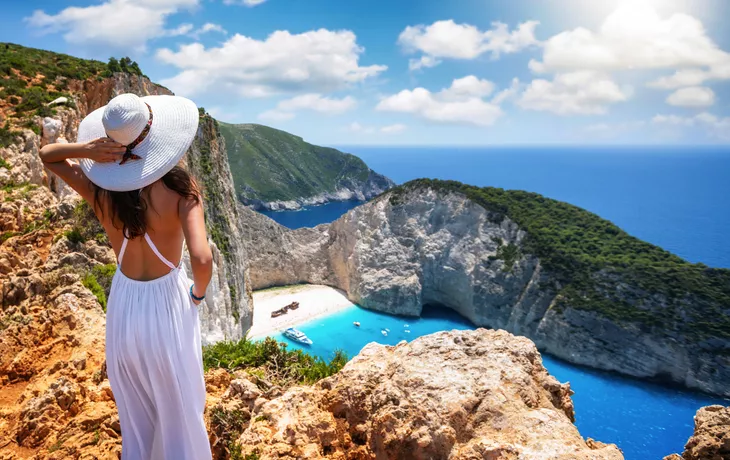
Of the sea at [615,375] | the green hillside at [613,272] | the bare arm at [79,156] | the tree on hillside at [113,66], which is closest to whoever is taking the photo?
the bare arm at [79,156]

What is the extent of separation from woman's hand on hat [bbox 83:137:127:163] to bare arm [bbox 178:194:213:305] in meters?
0.44

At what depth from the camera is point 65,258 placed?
20.7 ft

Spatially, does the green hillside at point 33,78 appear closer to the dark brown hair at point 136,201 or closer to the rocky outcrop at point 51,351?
the rocky outcrop at point 51,351

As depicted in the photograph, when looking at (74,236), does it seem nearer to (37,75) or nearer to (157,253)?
(157,253)

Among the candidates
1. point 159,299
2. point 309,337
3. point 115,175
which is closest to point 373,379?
point 159,299

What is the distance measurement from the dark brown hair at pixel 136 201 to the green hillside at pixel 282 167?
4233 inches

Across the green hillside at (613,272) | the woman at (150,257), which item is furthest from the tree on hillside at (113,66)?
the green hillside at (613,272)

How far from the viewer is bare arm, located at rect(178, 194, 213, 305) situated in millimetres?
2473

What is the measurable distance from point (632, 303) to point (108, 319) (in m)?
38.6

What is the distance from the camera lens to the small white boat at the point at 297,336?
1358 inches

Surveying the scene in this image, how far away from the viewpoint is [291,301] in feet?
140

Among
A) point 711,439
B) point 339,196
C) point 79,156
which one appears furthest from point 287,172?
point 79,156

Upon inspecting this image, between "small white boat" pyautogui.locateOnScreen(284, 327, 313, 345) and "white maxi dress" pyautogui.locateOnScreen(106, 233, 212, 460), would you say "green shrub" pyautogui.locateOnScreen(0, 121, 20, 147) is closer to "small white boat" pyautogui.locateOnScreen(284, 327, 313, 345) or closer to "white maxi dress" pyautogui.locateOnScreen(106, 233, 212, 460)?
"white maxi dress" pyautogui.locateOnScreen(106, 233, 212, 460)

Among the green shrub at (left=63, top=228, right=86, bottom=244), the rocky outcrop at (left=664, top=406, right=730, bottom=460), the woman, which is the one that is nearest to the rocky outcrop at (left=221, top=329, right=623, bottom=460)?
the woman
